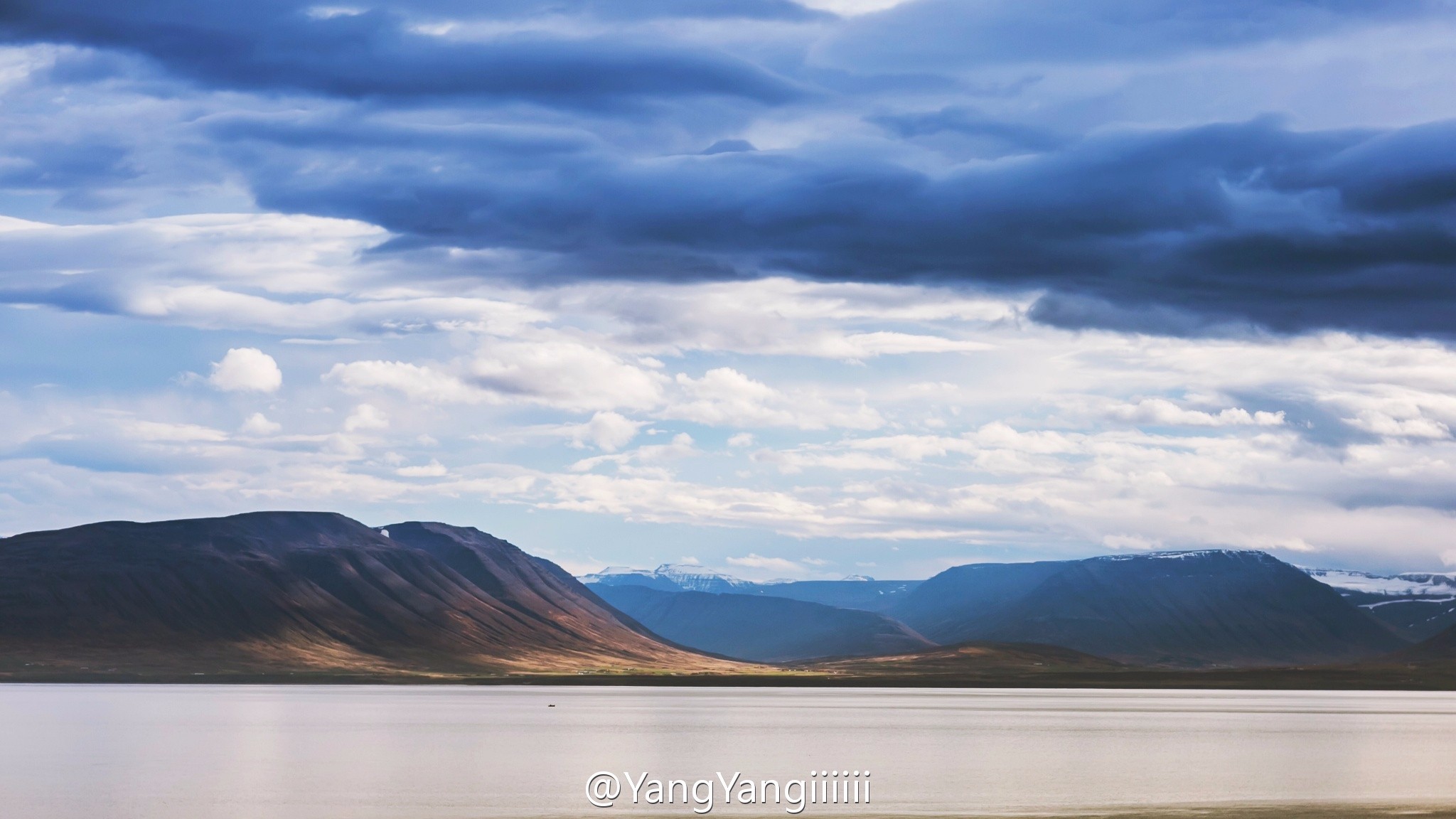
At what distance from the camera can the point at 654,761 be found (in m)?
96.8

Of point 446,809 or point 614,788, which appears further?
point 614,788

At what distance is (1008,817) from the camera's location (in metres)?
60.1

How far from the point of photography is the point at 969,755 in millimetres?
102625

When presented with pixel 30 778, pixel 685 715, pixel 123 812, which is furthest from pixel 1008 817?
pixel 685 715

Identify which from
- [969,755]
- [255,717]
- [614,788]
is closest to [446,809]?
[614,788]

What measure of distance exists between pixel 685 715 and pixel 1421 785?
109 meters

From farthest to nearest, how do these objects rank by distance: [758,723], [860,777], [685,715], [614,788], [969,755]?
[685,715] < [758,723] < [969,755] < [860,777] < [614,788]

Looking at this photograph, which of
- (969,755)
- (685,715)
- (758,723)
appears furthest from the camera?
(685,715)

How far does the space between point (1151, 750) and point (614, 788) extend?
170 feet

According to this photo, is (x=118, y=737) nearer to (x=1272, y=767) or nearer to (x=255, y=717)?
(x=255, y=717)

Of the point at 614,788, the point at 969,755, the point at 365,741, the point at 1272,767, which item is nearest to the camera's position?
the point at 614,788

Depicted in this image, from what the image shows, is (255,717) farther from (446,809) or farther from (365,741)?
(446,809)

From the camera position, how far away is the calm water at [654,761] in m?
67.4

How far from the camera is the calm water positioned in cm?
6738
